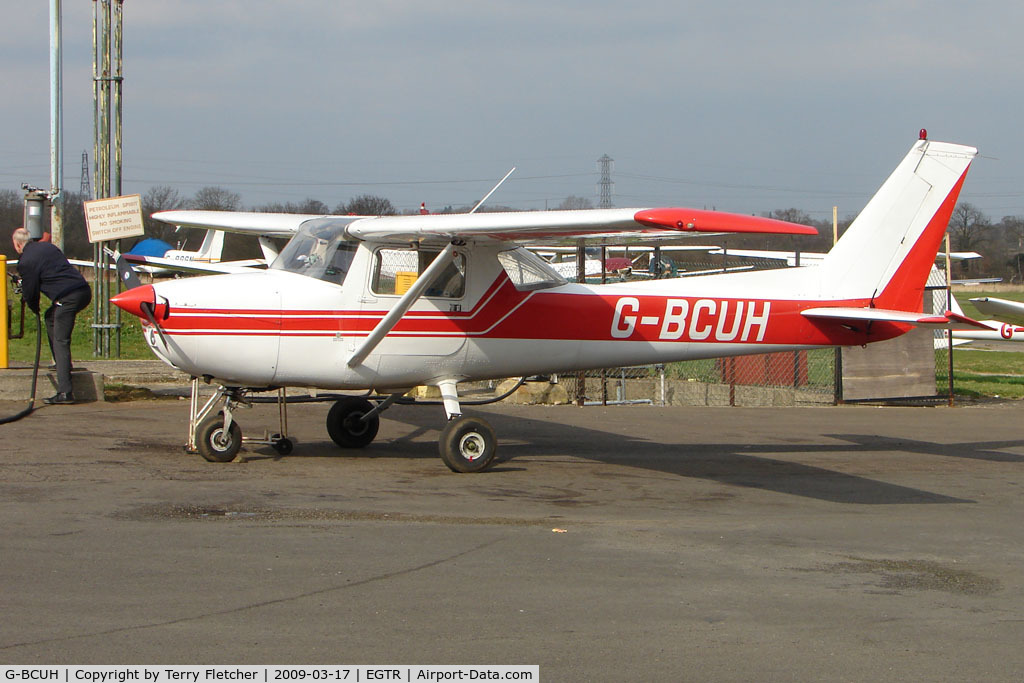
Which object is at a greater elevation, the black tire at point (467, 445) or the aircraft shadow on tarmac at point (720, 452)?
the black tire at point (467, 445)

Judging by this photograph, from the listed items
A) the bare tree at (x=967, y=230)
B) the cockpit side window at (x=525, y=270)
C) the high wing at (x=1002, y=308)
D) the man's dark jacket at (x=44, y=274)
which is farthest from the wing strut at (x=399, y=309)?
the bare tree at (x=967, y=230)

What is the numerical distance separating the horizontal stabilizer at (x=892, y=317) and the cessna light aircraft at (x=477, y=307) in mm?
29

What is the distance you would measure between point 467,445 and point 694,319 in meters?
2.66

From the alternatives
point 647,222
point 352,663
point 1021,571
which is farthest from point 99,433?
point 1021,571

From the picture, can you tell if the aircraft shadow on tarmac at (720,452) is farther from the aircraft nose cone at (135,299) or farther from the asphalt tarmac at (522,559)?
the aircraft nose cone at (135,299)

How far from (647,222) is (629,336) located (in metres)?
3.26

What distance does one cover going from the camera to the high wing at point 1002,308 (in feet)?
34.9

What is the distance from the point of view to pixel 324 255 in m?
9.23

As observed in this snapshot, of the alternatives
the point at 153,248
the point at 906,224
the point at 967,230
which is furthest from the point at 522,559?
the point at 967,230

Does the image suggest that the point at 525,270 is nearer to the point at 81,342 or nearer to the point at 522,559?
the point at 522,559

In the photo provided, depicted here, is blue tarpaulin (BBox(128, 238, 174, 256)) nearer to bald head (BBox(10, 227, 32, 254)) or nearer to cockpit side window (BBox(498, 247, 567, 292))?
bald head (BBox(10, 227, 32, 254))

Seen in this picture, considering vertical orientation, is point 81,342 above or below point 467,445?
above

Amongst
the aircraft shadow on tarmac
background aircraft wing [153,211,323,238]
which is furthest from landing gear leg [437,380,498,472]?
background aircraft wing [153,211,323,238]

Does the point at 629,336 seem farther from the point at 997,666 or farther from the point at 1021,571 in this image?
the point at 997,666
